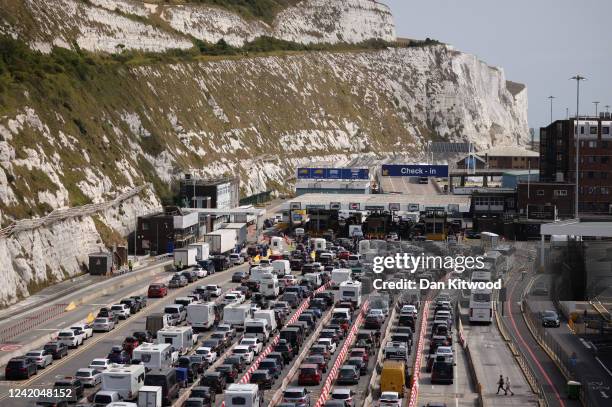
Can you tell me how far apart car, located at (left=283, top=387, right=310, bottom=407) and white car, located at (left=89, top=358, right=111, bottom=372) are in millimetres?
8030

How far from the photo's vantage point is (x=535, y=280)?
77.1m

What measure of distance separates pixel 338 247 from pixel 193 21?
3416 inches

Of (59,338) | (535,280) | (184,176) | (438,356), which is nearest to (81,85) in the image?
(184,176)

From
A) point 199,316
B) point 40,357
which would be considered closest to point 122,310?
point 199,316

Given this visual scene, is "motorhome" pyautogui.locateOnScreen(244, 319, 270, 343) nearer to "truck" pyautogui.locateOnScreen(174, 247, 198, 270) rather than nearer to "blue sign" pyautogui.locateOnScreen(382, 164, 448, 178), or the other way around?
"truck" pyautogui.locateOnScreen(174, 247, 198, 270)

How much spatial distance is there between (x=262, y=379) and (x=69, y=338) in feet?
39.8

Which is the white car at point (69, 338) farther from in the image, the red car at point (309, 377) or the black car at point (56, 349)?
the red car at point (309, 377)

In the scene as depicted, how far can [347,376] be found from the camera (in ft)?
154

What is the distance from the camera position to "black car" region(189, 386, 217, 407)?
42.5 metres

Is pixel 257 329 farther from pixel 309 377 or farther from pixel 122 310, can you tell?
pixel 122 310

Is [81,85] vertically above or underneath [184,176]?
above

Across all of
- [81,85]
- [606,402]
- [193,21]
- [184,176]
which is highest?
[193,21]

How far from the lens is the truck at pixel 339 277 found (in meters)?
71.8

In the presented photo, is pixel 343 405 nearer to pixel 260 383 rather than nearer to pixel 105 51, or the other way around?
pixel 260 383
